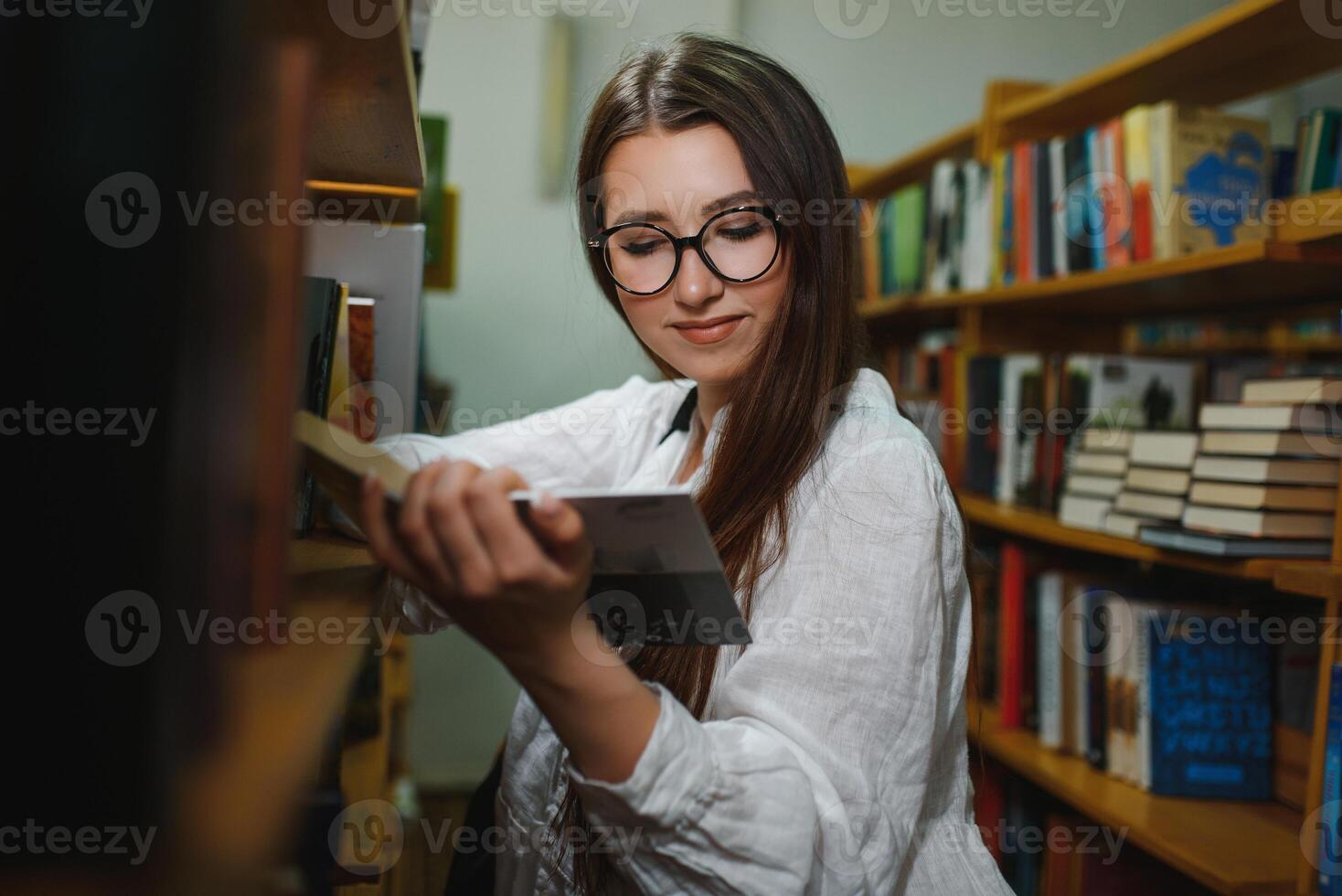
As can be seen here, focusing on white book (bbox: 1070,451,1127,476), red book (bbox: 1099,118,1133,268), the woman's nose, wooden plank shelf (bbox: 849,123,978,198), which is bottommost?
white book (bbox: 1070,451,1127,476)

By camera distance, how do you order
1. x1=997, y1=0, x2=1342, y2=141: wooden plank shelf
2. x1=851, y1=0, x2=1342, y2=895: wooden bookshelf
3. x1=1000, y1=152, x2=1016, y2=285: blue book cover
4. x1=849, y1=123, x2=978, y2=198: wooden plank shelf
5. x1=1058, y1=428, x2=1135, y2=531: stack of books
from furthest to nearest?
x1=849, y1=123, x2=978, y2=198: wooden plank shelf
x1=1000, y1=152, x2=1016, y2=285: blue book cover
x1=1058, y1=428, x2=1135, y2=531: stack of books
x1=997, y1=0, x2=1342, y2=141: wooden plank shelf
x1=851, y1=0, x2=1342, y2=895: wooden bookshelf

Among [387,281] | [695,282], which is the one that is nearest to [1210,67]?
[695,282]

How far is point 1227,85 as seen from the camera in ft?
5.87

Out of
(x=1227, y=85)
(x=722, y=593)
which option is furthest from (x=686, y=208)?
(x=1227, y=85)

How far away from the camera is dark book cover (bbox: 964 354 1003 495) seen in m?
2.14

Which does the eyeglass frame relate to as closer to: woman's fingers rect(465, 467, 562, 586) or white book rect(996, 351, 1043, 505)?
woman's fingers rect(465, 467, 562, 586)

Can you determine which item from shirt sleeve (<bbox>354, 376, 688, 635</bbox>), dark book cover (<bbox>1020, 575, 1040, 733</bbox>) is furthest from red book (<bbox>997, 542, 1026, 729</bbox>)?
shirt sleeve (<bbox>354, 376, 688, 635</bbox>)

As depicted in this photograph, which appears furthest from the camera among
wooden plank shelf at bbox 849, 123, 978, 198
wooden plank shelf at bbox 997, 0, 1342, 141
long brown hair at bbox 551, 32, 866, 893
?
wooden plank shelf at bbox 849, 123, 978, 198

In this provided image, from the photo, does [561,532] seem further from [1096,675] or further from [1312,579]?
[1096,675]

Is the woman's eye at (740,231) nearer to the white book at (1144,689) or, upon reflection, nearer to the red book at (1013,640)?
the white book at (1144,689)

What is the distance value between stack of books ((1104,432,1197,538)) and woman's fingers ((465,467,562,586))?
52.7 inches

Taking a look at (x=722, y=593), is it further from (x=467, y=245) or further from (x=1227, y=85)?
(x=467, y=245)

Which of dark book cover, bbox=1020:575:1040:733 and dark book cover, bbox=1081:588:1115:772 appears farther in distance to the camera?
dark book cover, bbox=1020:575:1040:733

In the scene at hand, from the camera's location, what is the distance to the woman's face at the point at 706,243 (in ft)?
3.01
